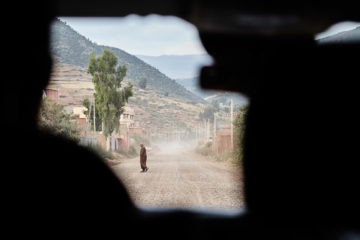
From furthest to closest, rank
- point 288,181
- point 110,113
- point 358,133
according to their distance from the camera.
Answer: point 110,113
point 288,181
point 358,133

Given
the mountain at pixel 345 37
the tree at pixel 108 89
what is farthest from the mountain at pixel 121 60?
the mountain at pixel 345 37

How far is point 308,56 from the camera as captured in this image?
5102mm

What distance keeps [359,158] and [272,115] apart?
104 centimetres

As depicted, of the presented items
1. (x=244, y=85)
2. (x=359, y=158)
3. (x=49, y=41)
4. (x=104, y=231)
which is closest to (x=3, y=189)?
(x=104, y=231)

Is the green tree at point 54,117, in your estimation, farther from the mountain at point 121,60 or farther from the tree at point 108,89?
the mountain at point 121,60

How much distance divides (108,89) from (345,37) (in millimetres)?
51343

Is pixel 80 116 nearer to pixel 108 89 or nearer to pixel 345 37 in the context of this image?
pixel 108 89

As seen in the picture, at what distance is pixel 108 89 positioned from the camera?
55.4 metres

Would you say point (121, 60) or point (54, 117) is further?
point (121, 60)

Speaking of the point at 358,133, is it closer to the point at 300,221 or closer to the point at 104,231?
the point at 300,221

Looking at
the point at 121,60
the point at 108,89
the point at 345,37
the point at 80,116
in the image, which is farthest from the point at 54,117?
the point at 121,60

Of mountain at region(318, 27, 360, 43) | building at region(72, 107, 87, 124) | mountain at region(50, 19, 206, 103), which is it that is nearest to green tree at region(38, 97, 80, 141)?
building at region(72, 107, 87, 124)

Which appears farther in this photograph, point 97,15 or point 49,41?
point 49,41

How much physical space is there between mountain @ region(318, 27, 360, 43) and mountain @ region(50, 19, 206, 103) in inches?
5008
